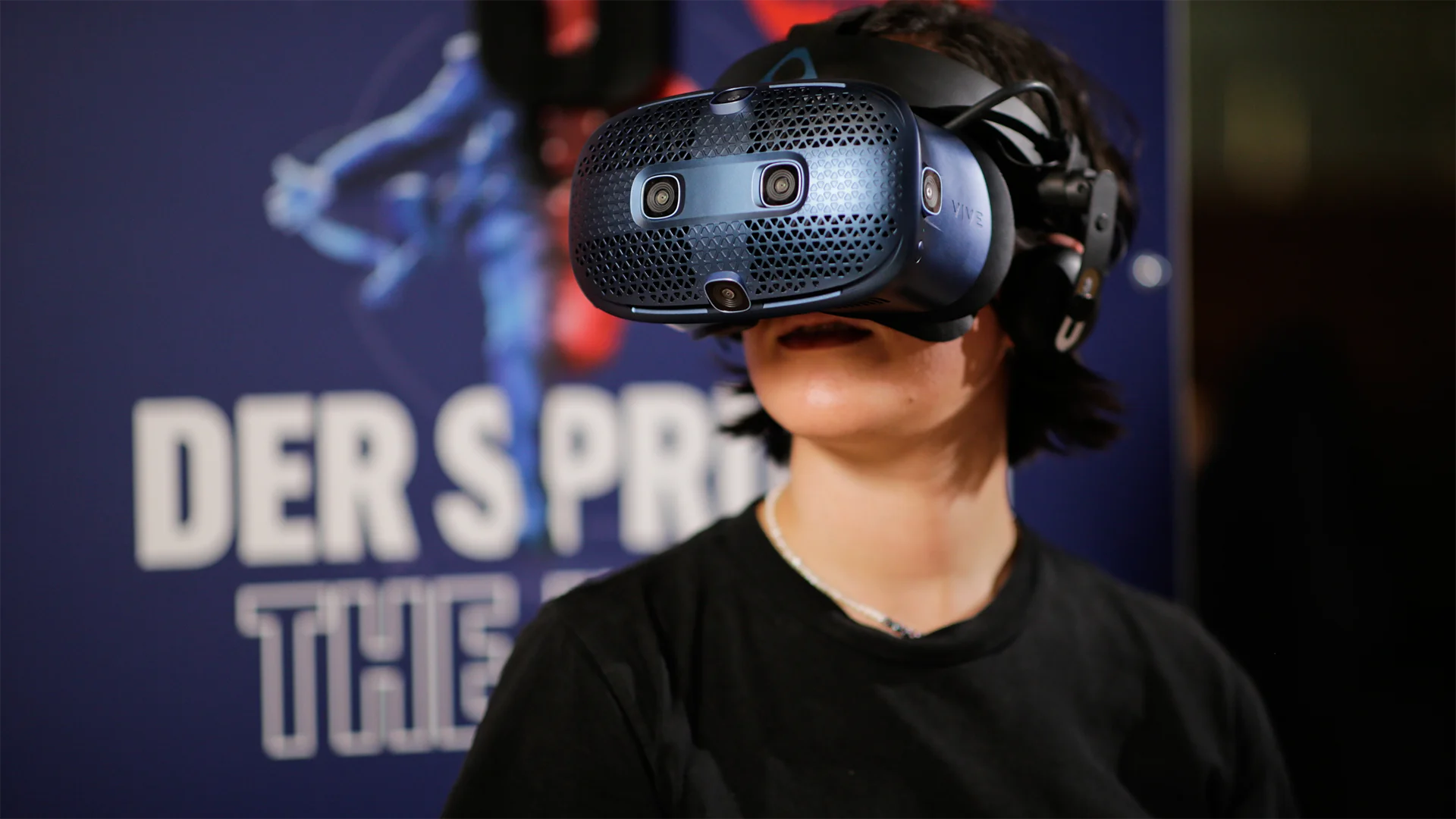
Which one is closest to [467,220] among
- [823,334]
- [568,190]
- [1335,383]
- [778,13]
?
[568,190]

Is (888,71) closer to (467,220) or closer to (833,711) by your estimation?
(833,711)

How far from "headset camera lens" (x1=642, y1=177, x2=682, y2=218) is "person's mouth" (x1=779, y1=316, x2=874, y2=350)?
204 millimetres

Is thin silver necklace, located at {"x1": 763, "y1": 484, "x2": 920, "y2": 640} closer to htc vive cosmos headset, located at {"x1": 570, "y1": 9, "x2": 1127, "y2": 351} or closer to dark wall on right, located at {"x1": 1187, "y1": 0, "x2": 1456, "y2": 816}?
htc vive cosmos headset, located at {"x1": 570, "y1": 9, "x2": 1127, "y2": 351}

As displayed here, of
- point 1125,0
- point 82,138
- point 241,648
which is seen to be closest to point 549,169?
point 82,138

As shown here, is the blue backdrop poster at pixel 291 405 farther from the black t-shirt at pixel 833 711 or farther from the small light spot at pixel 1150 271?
→ the black t-shirt at pixel 833 711

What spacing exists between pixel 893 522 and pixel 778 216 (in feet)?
1.14

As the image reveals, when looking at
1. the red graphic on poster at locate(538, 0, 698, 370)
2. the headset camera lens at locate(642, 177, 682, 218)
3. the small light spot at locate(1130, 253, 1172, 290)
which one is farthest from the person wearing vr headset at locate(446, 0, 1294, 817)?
the small light spot at locate(1130, 253, 1172, 290)

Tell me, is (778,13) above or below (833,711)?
above

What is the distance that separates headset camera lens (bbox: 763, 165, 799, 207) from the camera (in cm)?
56

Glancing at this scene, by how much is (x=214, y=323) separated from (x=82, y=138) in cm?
29

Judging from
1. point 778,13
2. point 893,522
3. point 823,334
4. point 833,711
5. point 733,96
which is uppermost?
point 778,13

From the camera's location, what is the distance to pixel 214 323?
156cm

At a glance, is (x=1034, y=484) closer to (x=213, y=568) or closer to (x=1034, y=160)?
(x=1034, y=160)

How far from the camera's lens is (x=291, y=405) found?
1580mm
